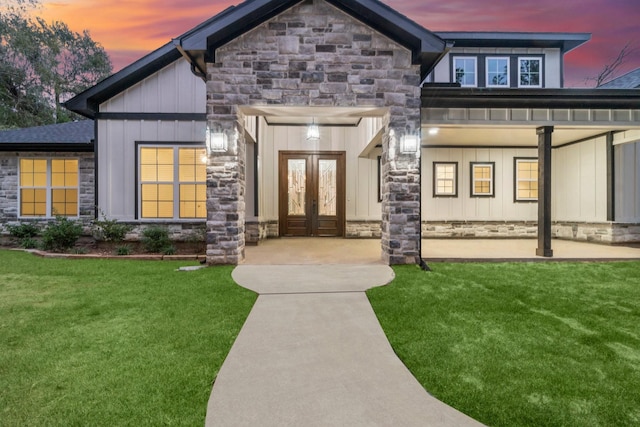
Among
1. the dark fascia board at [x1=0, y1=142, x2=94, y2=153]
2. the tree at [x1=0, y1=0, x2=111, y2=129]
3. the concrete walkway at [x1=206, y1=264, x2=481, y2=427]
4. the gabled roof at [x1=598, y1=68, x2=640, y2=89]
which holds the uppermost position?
the tree at [x1=0, y1=0, x2=111, y2=129]

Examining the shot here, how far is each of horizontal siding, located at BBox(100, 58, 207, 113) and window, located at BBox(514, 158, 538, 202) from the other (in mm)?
10223

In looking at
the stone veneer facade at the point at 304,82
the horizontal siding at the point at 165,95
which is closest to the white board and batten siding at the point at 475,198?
the stone veneer facade at the point at 304,82

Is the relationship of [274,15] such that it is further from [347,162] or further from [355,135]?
[347,162]

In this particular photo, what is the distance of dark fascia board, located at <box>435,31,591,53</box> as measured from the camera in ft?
35.2

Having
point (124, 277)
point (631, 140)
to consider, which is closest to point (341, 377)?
point (124, 277)

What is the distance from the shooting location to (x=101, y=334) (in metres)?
2.96

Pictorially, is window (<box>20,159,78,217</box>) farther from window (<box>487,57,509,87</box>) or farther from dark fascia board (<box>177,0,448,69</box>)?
window (<box>487,57,509,87</box>)

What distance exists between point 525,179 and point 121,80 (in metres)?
12.6

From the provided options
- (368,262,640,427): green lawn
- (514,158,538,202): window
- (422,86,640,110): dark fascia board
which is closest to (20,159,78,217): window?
(368,262,640,427): green lawn

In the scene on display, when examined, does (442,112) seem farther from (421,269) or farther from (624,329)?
(624,329)

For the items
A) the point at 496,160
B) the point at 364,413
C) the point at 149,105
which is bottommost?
the point at 364,413

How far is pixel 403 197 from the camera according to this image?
19.2 ft

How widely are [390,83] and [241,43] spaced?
9.28ft

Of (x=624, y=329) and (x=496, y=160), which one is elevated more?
(x=496, y=160)
